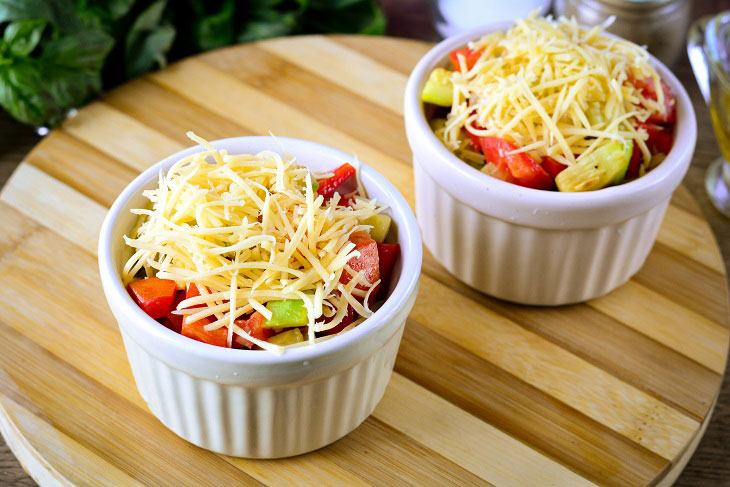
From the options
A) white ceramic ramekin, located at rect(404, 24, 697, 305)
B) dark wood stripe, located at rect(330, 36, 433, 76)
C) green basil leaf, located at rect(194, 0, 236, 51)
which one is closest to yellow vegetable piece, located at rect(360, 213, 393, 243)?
white ceramic ramekin, located at rect(404, 24, 697, 305)

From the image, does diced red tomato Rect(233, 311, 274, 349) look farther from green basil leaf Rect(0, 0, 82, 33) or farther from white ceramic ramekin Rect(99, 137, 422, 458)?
green basil leaf Rect(0, 0, 82, 33)

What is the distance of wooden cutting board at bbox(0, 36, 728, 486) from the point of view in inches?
62.5

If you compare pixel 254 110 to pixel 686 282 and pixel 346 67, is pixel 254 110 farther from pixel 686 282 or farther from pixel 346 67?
A: pixel 686 282

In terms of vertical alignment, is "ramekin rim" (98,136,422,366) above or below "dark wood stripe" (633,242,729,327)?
above

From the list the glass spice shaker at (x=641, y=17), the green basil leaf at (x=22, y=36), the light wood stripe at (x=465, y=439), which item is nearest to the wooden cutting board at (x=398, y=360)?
the light wood stripe at (x=465, y=439)

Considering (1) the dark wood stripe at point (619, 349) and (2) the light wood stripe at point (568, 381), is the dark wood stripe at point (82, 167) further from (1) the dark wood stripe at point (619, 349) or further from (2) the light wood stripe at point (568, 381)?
(1) the dark wood stripe at point (619, 349)

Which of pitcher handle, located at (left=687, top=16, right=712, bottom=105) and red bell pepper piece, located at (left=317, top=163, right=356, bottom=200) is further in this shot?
pitcher handle, located at (left=687, top=16, right=712, bottom=105)

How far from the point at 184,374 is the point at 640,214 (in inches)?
34.9

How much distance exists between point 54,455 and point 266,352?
0.47 m

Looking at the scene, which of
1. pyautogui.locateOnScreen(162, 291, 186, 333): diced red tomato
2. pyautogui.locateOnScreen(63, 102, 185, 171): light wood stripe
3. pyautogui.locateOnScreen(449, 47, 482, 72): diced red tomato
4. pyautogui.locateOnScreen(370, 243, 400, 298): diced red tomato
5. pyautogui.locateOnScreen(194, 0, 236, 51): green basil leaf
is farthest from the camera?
pyautogui.locateOnScreen(194, 0, 236, 51): green basil leaf

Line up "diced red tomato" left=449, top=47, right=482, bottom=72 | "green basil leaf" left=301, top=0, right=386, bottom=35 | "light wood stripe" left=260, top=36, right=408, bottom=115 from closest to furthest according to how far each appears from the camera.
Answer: "diced red tomato" left=449, top=47, right=482, bottom=72
"light wood stripe" left=260, top=36, right=408, bottom=115
"green basil leaf" left=301, top=0, right=386, bottom=35

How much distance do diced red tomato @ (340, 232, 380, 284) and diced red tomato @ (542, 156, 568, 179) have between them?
400mm

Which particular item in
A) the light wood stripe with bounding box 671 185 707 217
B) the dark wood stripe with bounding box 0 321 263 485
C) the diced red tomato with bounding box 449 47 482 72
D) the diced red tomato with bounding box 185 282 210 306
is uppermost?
the diced red tomato with bounding box 449 47 482 72

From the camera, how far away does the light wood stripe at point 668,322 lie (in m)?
1.83
